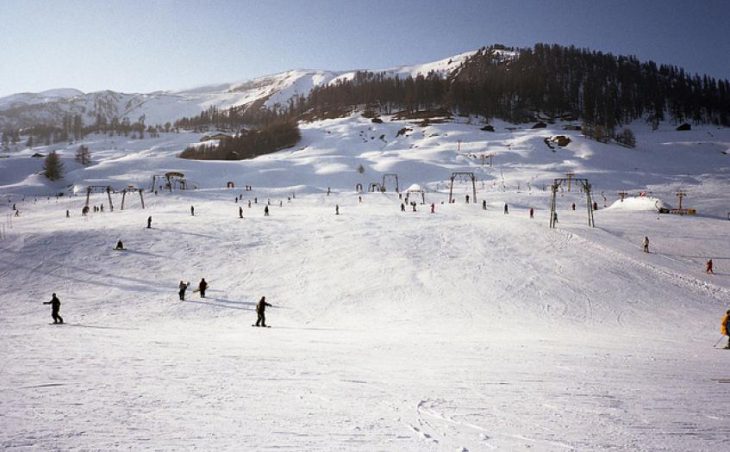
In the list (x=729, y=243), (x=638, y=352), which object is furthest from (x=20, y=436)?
(x=729, y=243)

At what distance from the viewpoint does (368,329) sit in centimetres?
1545

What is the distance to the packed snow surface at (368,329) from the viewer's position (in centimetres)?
581

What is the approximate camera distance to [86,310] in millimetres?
18328

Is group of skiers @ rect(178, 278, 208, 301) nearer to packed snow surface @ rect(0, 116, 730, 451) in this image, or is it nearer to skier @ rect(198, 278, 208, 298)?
skier @ rect(198, 278, 208, 298)

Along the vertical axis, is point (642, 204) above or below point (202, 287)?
above

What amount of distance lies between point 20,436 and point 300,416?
11.9 feet

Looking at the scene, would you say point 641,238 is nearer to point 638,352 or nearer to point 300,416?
point 638,352

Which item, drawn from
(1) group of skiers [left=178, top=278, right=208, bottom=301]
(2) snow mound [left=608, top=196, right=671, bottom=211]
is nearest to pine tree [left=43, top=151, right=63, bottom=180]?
(1) group of skiers [left=178, top=278, right=208, bottom=301]

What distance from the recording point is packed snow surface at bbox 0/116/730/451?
5809 millimetres

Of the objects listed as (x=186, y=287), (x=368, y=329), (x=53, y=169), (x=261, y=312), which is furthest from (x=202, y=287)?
(x=53, y=169)

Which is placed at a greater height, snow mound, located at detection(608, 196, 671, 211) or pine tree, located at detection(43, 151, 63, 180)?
pine tree, located at detection(43, 151, 63, 180)

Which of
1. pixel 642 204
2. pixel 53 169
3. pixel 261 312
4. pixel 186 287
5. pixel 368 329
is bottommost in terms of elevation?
pixel 368 329

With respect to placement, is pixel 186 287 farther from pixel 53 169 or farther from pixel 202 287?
pixel 53 169

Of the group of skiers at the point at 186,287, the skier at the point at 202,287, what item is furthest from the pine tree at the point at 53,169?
the skier at the point at 202,287
